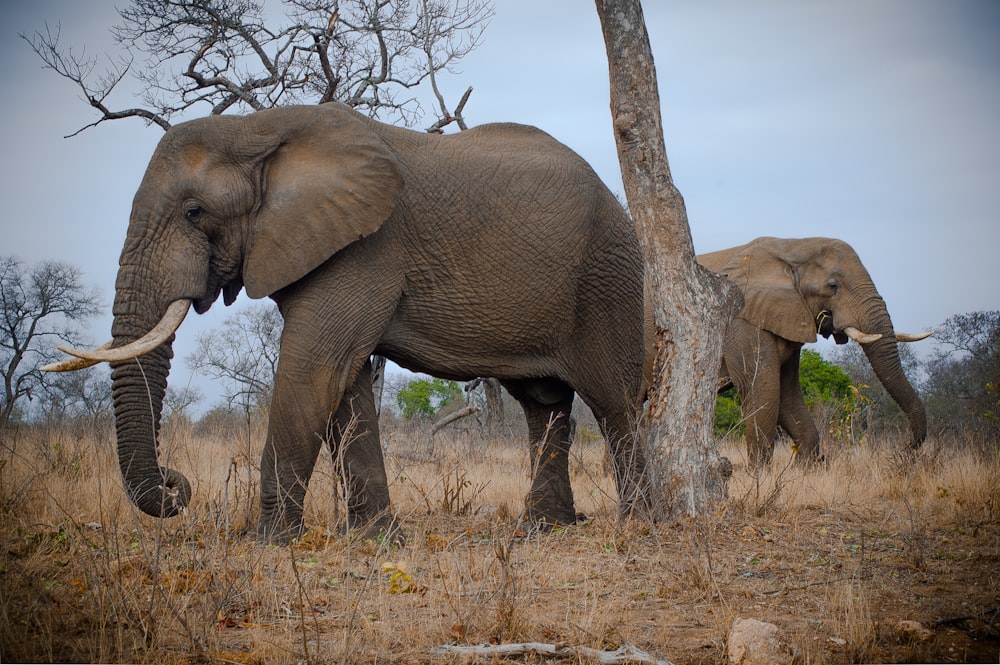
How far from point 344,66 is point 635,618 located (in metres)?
13.5

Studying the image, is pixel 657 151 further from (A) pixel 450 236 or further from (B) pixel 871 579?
(B) pixel 871 579

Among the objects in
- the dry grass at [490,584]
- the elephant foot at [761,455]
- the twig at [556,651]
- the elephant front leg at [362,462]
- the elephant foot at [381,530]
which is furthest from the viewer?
the elephant foot at [761,455]

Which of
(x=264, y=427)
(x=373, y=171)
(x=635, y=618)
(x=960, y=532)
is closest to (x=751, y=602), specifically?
(x=635, y=618)

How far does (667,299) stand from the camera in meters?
6.73

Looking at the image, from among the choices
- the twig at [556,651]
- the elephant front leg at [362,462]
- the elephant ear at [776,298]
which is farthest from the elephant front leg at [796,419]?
the twig at [556,651]

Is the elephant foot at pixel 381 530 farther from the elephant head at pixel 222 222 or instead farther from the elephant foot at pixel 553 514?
the elephant foot at pixel 553 514

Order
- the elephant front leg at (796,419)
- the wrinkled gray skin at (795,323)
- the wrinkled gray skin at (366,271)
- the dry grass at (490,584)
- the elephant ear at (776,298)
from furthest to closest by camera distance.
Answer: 1. the elephant front leg at (796,419)
2. the elephant ear at (776,298)
3. the wrinkled gray skin at (795,323)
4. the wrinkled gray skin at (366,271)
5. the dry grass at (490,584)

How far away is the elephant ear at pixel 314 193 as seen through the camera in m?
6.48

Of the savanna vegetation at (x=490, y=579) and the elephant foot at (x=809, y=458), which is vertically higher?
the elephant foot at (x=809, y=458)

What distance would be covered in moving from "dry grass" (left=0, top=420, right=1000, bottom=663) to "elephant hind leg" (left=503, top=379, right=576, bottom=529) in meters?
0.56

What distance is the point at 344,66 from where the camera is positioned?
1628 centimetres

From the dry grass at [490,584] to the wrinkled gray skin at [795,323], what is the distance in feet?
15.1

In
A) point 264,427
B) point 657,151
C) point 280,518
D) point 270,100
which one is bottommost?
point 280,518

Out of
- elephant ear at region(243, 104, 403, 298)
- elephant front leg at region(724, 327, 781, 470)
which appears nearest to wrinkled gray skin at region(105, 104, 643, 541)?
elephant ear at region(243, 104, 403, 298)
